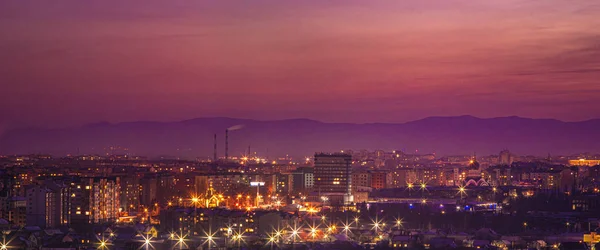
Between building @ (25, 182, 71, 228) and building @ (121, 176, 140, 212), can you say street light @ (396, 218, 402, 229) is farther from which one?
building @ (121, 176, 140, 212)

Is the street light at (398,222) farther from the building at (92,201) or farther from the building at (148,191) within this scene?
the building at (148,191)

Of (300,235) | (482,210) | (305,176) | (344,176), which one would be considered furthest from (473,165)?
(300,235)

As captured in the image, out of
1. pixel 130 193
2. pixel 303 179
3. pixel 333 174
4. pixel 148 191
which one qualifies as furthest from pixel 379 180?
pixel 130 193

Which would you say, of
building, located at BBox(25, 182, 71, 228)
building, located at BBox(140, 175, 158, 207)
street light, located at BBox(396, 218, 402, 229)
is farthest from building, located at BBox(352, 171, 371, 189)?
building, located at BBox(25, 182, 71, 228)

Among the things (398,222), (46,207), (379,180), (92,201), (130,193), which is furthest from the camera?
(379,180)

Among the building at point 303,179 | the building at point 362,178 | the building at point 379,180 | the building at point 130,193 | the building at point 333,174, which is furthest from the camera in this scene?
the building at point 379,180

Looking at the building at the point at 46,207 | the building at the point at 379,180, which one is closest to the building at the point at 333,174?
the building at the point at 379,180

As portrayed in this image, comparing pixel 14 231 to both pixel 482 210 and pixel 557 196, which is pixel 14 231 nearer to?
pixel 482 210

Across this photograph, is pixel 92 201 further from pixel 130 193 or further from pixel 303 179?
pixel 303 179

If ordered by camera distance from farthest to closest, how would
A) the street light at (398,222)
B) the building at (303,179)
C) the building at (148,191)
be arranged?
the building at (303,179)
the building at (148,191)
the street light at (398,222)
